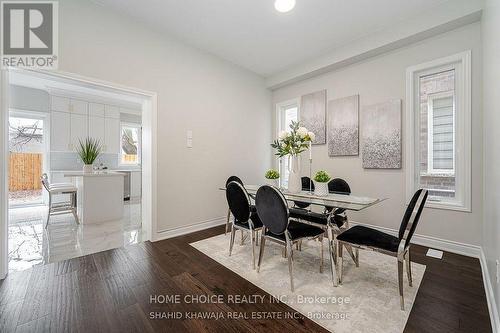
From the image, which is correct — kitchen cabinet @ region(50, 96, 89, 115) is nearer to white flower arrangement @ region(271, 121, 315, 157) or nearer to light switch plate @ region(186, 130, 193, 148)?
light switch plate @ region(186, 130, 193, 148)

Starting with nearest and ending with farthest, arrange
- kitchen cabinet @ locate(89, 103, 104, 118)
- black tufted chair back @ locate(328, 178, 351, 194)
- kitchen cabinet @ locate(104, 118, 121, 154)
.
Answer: black tufted chair back @ locate(328, 178, 351, 194)
kitchen cabinet @ locate(89, 103, 104, 118)
kitchen cabinet @ locate(104, 118, 121, 154)

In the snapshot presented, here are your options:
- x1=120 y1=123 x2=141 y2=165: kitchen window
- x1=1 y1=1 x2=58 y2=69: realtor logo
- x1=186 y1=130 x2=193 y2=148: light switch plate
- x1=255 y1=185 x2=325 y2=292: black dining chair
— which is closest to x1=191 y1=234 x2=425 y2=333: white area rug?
x1=255 y1=185 x2=325 y2=292: black dining chair

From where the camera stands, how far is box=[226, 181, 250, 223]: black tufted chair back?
2158mm

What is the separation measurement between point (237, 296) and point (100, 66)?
291 centimetres

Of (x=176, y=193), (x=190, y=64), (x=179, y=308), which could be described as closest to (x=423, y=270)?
(x=179, y=308)

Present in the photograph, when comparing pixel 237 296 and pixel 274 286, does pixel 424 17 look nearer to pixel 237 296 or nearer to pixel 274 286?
pixel 274 286

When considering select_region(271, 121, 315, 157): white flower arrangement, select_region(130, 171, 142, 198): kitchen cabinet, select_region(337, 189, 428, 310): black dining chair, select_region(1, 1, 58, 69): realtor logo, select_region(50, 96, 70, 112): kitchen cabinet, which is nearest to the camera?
select_region(337, 189, 428, 310): black dining chair

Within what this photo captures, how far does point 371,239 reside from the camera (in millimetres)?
1724

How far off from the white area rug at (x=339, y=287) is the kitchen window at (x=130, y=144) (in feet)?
16.1

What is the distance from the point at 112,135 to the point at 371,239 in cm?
649

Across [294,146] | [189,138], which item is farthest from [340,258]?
[189,138]

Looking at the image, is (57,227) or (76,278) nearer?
(76,278)

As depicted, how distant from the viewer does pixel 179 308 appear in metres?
1.57

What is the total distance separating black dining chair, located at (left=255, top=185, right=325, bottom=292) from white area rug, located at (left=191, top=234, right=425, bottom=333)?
0.16m
